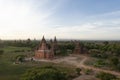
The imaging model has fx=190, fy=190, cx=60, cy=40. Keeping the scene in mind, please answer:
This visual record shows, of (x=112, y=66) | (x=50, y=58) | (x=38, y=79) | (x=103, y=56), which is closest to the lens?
(x=38, y=79)

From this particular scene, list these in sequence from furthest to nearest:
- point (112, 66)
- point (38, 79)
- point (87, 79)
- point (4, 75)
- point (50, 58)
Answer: point (50, 58)
point (112, 66)
point (4, 75)
point (87, 79)
point (38, 79)

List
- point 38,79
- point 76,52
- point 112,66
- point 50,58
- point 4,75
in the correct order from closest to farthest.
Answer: point 38,79 < point 4,75 < point 112,66 < point 50,58 < point 76,52

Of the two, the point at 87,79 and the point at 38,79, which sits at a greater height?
the point at 38,79

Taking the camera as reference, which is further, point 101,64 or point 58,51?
point 58,51

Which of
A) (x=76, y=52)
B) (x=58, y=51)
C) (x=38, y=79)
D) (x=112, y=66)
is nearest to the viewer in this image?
(x=38, y=79)

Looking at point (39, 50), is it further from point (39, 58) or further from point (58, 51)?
point (58, 51)

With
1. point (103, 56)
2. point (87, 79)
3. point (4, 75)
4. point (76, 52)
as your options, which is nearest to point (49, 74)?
point (87, 79)

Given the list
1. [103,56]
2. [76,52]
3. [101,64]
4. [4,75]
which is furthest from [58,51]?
A: [4,75]

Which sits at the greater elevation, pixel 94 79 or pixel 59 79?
pixel 59 79

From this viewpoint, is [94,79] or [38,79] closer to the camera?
[38,79]

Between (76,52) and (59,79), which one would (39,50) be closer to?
(76,52)
